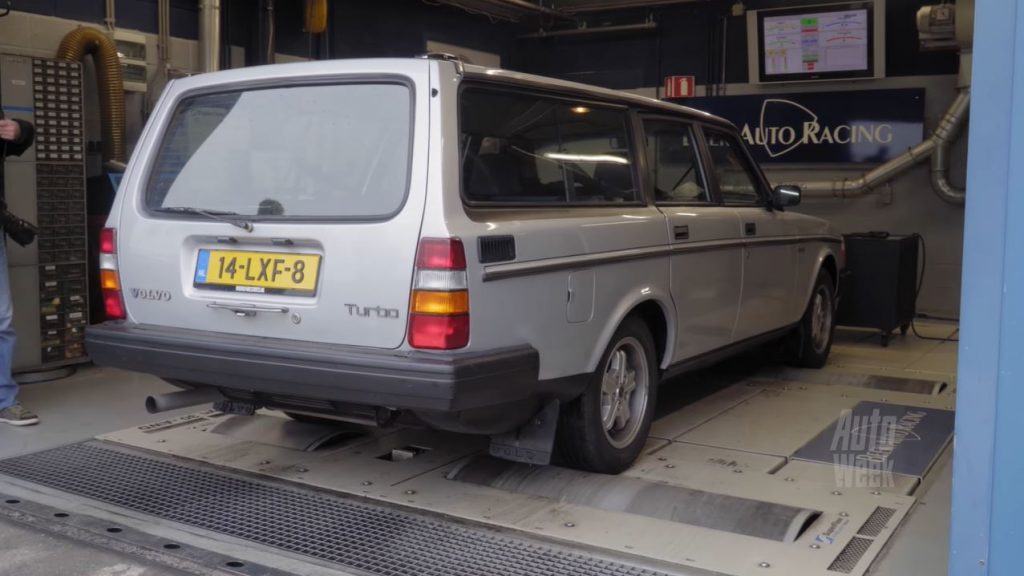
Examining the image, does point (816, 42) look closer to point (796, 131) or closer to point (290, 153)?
point (796, 131)

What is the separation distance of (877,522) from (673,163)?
1963 millimetres

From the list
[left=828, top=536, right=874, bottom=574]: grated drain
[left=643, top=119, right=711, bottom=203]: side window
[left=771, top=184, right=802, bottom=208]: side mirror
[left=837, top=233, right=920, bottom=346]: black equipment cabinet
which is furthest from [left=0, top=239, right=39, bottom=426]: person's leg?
[left=837, top=233, right=920, bottom=346]: black equipment cabinet

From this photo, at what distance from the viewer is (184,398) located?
3.80m

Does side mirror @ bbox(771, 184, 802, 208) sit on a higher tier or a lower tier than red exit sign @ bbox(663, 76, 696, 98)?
lower

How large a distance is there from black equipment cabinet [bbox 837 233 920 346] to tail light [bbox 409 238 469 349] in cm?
502

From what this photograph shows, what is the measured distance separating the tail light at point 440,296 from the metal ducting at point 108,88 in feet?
13.2

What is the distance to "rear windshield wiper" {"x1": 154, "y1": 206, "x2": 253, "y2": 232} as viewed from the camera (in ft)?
11.5

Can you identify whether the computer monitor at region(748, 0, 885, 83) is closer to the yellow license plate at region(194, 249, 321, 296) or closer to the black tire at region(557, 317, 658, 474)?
the black tire at region(557, 317, 658, 474)

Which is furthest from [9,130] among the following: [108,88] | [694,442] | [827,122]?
[827,122]

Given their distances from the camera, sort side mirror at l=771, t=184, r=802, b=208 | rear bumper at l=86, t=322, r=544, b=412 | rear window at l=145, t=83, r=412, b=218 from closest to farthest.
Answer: rear bumper at l=86, t=322, r=544, b=412
rear window at l=145, t=83, r=412, b=218
side mirror at l=771, t=184, r=802, b=208

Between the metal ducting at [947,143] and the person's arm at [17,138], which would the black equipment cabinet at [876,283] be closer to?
the metal ducting at [947,143]

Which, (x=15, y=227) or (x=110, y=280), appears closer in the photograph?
(x=110, y=280)

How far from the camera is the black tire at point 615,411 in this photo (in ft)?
12.8

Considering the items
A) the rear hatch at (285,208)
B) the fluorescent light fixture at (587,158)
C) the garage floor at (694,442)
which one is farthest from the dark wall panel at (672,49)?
the rear hatch at (285,208)
